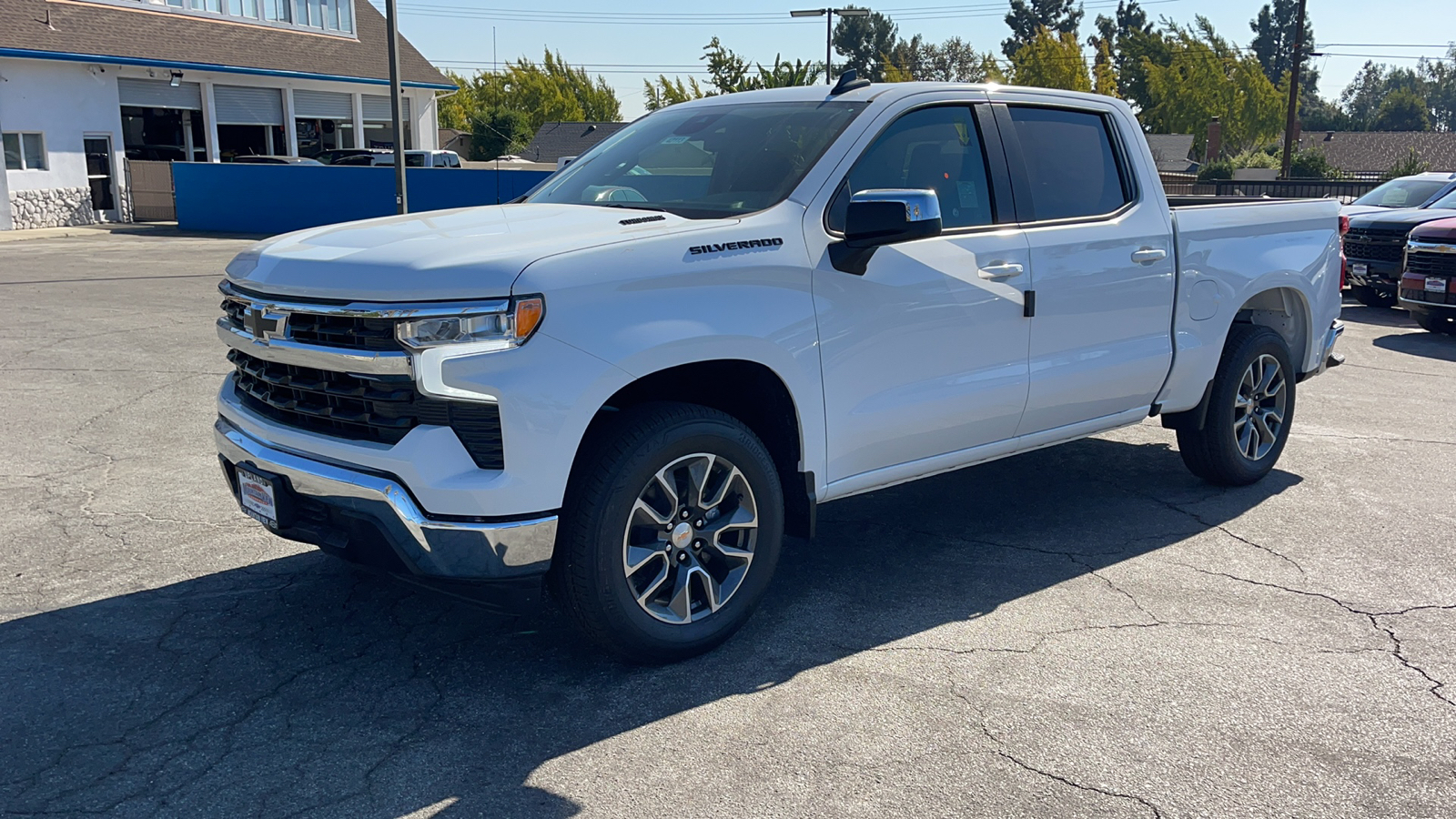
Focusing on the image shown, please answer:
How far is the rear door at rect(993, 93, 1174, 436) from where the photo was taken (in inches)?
203

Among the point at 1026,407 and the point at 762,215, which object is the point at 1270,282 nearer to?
the point at 1026,407

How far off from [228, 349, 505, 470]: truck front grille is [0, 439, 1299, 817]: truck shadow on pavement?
713mm

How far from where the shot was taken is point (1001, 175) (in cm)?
513

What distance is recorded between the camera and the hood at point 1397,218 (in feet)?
49.2

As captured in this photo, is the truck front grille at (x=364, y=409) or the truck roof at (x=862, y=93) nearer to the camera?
the truck front grille at (x=364, y=409)

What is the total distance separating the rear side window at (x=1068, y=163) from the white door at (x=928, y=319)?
10.9 inches

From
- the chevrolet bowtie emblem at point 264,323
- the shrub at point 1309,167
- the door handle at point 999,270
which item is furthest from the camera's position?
the shrub at point 1309,167

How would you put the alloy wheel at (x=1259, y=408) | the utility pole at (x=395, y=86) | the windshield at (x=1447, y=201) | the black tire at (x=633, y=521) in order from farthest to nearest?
the utility pole at (x=395, y=86), the windshield at (x=1447, y=201), the alloy wheel at (x=1259, y=408), the black tire at (x=633, y=521)

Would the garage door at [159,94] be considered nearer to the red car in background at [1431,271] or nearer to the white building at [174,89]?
the white building at [174,89]

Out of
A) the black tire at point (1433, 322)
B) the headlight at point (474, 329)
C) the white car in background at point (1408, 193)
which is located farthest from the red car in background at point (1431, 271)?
the headlight at point (474, 329)

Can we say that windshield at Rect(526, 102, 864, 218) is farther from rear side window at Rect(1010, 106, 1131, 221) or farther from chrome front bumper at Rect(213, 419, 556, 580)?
chrome front bumper at Rect(213, 419, 556, 580)

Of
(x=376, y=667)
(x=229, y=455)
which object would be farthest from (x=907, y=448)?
(x=229, y=455)

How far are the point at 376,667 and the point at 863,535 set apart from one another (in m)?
2.42

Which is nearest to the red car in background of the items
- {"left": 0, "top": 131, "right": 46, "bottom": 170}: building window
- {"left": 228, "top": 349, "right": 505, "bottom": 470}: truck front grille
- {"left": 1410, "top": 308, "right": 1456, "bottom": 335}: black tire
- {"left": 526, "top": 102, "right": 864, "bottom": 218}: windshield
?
{"left": 1410, "top": 308, "right": 1456, "bottom": 335}: black tire
